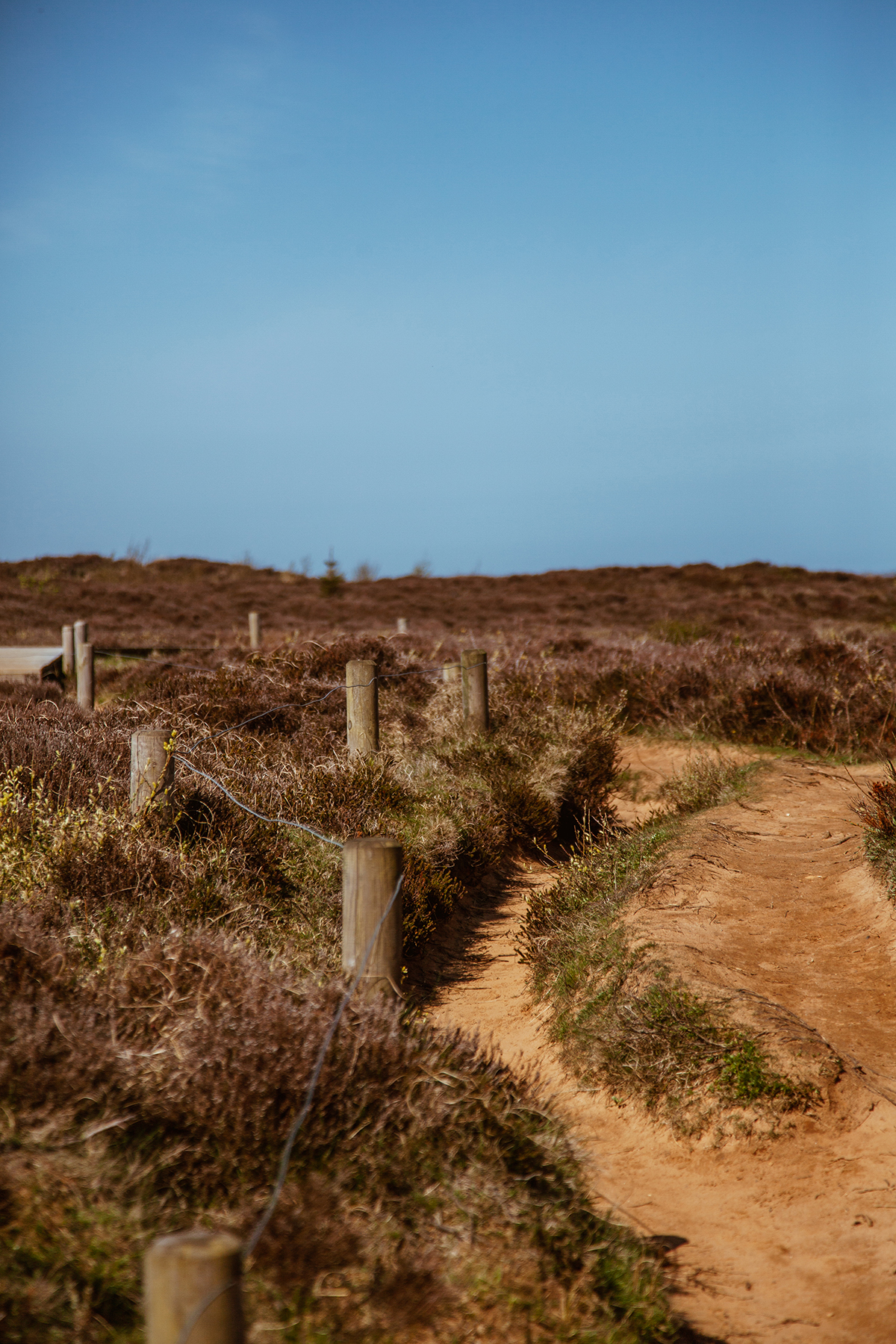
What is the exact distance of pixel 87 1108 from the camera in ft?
8.61

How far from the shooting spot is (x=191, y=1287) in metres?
1.64

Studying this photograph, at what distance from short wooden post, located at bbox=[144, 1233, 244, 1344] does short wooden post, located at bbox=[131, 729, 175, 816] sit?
3.57 meters

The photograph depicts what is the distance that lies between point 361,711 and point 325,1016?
14.6 feet

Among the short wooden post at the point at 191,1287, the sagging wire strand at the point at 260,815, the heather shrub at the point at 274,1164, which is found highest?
the sagging wire strand at the point at 260,815

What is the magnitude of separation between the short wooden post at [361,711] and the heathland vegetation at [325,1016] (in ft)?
0.86

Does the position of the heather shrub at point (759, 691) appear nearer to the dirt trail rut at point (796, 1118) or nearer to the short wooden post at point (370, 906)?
the dirt trail rut at point (796, 1118)

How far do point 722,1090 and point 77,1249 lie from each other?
2.84m

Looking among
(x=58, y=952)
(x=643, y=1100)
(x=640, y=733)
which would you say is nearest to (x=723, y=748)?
(x=640, y=733)

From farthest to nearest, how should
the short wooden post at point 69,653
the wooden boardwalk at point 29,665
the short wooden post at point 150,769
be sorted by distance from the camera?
the short wooden post at point 69,653 → the wooden boardwalk at point 29,665 → the short wooden post at point 150,769

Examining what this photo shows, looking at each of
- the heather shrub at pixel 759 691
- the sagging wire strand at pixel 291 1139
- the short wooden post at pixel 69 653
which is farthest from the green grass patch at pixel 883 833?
the short wooden post at pixel 69 653

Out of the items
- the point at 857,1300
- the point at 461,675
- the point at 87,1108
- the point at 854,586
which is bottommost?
the point at 857,1300

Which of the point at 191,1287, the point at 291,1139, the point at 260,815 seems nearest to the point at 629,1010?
the point at 260,815

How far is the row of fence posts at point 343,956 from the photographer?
165 centimetres

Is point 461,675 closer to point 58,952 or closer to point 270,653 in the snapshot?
point 270,653
